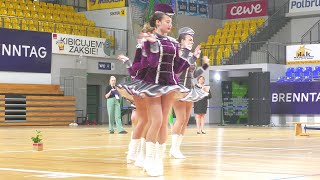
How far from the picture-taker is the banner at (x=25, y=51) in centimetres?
3212

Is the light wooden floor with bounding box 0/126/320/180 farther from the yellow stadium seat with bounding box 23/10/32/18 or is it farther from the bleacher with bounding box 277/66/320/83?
the yellow stadium seat with bounding box 23/10/32/18

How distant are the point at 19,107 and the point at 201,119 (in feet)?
40.9

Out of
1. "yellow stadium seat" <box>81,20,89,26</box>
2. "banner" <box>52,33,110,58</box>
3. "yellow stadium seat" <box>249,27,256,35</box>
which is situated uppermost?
"yellow stadium seat" <box>81,20,89,26</box>

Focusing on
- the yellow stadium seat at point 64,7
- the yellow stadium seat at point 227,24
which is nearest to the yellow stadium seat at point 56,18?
the yellow stadium seat at point 64,7

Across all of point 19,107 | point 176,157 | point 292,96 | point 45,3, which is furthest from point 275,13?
point 176,157

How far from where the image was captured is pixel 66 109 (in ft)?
113

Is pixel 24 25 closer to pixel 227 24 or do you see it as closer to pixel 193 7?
pixel 193 7

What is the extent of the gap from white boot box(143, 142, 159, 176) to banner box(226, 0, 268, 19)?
3279 centimetres

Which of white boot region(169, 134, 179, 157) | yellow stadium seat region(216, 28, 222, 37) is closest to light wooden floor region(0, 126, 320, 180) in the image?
white boot region(169, 134, 179, 157)

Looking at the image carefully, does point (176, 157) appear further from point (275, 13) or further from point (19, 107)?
point (275, 13)

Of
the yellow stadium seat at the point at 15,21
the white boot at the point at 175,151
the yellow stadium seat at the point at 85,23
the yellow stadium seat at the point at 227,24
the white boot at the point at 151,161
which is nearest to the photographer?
the white boot at the point at 151,161

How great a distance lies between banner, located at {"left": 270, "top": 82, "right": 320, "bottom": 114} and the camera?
31578 mm

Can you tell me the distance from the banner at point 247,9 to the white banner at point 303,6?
2151mm

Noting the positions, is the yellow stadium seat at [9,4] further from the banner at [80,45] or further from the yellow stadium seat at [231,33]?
the yellow stadium seat at [231,33]
